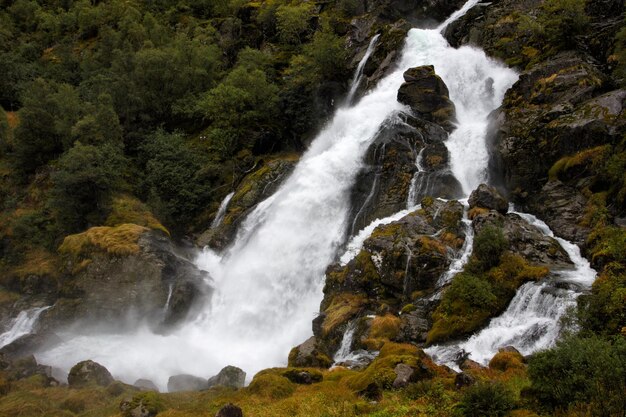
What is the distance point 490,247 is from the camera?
19.5 metres

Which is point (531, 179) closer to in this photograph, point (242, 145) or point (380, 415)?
point (380, 415)

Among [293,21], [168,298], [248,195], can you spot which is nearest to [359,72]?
[293,21]

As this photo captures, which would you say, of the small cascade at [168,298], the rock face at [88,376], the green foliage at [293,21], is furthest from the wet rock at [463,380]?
the green foliage at [293,21]

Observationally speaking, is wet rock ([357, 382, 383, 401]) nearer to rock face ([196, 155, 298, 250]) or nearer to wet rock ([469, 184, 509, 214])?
wet rock ([469, 184, 509, 214])

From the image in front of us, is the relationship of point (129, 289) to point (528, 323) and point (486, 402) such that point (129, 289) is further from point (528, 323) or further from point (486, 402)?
point (486, 402)

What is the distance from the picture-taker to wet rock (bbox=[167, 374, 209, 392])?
20.8 metres

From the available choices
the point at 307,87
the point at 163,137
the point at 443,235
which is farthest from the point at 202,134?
the point at 443,235

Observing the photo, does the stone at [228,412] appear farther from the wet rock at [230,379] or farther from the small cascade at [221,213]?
the small cascade at [221,213]

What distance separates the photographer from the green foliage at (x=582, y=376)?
25.9ft

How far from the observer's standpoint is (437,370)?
44.1 feet

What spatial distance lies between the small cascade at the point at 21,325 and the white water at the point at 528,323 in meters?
24.9

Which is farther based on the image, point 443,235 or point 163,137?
point 163,137

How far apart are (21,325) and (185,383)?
1506 centimetres

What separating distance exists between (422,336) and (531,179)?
13.0m
